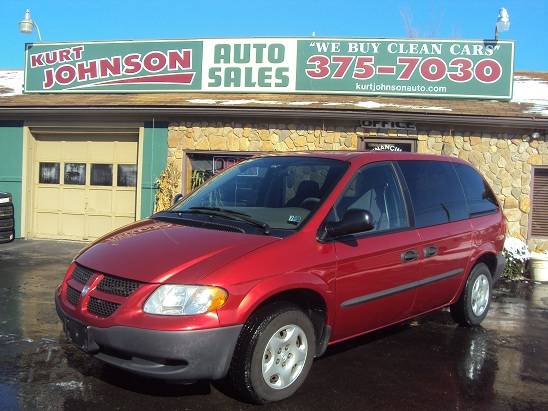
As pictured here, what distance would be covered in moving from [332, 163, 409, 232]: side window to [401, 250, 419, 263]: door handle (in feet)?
0.75

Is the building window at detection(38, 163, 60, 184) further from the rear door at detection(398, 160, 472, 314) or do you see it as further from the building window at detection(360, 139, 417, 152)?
the rear door at detection(398, 160, 472, 314)

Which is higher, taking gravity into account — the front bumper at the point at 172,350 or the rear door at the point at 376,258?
the rear door at the point at 376,258

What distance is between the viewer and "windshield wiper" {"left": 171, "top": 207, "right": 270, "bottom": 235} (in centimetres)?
405

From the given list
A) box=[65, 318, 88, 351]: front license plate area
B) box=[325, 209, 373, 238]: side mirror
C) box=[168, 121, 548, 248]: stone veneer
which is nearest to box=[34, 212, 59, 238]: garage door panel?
box=[168, 121, 548, 248]: stone veneer

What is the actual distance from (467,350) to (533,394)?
1046 mm

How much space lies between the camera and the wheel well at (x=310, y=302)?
3.83 metres

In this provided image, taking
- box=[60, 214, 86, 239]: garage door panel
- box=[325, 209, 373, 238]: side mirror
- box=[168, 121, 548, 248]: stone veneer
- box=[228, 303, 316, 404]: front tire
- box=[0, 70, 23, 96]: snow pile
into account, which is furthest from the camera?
box=[0, 70, 23, 96]: snow pile

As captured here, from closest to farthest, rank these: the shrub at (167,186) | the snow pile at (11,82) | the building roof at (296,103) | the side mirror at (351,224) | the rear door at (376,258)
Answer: the side mirror at (351,224), the rear door at (376,258), the building roof at (296,103), the shrub at (167,186), the snow pile at (11,82)

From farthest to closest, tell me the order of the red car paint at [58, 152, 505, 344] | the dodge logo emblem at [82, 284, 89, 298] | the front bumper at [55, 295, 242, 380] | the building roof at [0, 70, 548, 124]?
the building roof at [0, 70, 548, 124] < the dodge logo emblem at [82, 284, 89, 298] < the red car paint at [58, 152, 505, 344] < the front bumper at [55, 295, 242, 380]

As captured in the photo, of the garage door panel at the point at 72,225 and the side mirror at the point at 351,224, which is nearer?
the side mirror at the point at 351,224

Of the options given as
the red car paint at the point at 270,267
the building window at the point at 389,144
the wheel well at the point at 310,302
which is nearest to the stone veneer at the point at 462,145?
the building window at the point at 389,144

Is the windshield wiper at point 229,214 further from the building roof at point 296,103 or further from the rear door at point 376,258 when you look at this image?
the building roof at point 296,103

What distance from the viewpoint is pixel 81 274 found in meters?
3.95

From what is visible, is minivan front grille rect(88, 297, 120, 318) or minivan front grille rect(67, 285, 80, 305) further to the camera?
minivan front grille rect(67, 285, 80, 305)
